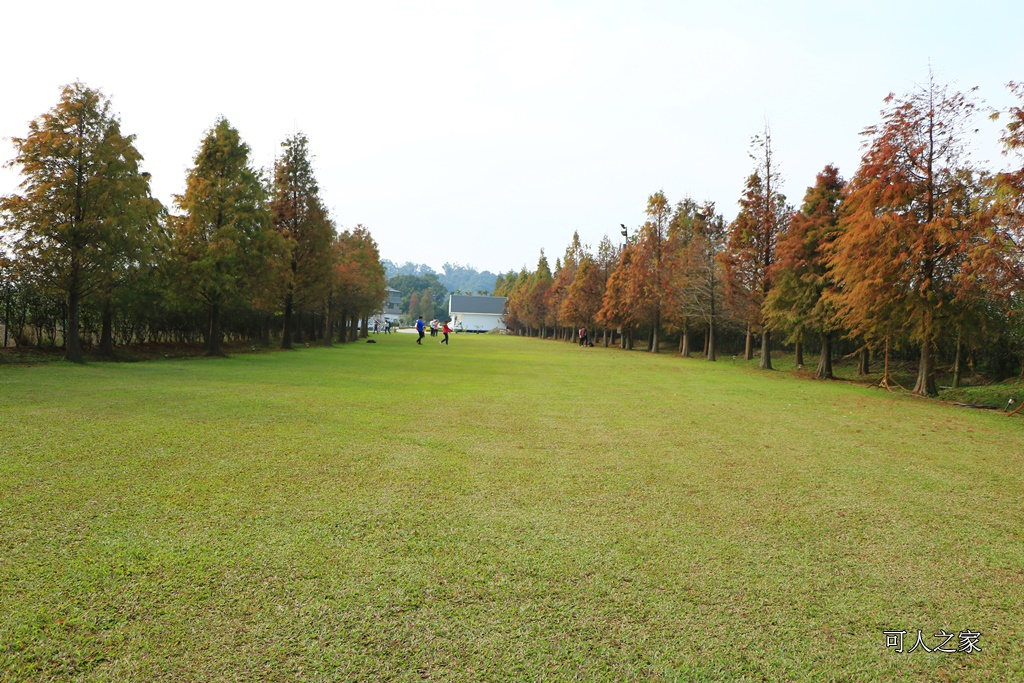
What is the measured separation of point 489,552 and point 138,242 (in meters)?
18.3

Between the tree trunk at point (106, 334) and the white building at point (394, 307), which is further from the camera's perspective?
the white building at point (394, 307)

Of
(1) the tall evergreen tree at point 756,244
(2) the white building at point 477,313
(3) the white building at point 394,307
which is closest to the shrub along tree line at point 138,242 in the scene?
(1) the tall evergreen tree at point 756,244

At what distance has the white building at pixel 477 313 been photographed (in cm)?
13262

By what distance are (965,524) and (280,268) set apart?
2527cm

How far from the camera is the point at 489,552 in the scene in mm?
3898

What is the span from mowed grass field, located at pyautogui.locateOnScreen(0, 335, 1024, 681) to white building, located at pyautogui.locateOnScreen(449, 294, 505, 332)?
124045 mm

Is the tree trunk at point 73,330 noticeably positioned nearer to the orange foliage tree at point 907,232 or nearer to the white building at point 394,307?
the orange foliage tree at point 907,232

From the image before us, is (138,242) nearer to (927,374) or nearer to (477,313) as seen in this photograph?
(927,374)

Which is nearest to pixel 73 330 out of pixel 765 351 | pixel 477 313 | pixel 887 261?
pixel 887 261

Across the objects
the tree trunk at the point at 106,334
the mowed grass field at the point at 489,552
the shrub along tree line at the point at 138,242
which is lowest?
the mowed grass field at the point at 489,552

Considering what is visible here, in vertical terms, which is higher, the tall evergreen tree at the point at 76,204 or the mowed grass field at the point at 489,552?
the tall evergreen tree at the point at 76,204

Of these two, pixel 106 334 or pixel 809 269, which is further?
pixel 809 269

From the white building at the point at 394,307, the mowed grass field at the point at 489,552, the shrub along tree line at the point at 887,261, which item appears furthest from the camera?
the white building at the point at 394,307

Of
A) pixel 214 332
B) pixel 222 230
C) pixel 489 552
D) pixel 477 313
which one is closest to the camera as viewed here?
pixel 489 552
